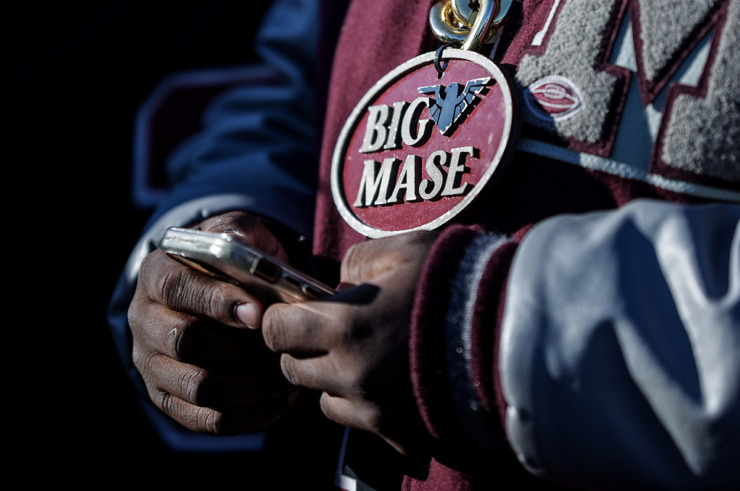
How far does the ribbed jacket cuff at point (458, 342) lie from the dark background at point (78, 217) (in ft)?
4.66

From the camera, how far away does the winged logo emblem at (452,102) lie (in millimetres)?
615

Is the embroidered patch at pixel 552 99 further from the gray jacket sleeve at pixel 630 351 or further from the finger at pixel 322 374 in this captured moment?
the finger at pixel 322 374

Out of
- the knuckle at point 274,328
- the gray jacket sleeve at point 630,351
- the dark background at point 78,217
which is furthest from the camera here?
the dark background at point 78,217

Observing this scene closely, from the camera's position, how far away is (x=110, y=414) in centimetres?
177

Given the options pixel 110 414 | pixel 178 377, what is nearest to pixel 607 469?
pixel 178 377

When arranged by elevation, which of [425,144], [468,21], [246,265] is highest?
[468,21]

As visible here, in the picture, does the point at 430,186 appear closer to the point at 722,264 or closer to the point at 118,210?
the point at 722,264

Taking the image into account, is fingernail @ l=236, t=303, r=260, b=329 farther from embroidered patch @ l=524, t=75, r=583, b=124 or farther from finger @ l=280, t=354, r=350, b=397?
embroidered patch @ l=524, t=75, r=583, b=124

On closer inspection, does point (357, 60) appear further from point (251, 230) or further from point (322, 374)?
point (322, 374)

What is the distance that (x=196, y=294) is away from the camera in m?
0.65

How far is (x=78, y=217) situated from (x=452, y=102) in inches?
62.1

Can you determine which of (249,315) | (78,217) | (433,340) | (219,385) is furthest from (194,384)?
(78,217)

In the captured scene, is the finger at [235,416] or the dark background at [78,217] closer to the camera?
the finger at [235,416]

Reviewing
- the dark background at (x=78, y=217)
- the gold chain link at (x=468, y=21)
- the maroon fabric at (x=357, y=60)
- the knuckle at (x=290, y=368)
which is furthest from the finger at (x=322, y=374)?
the dark background at (x=78, y=217)
